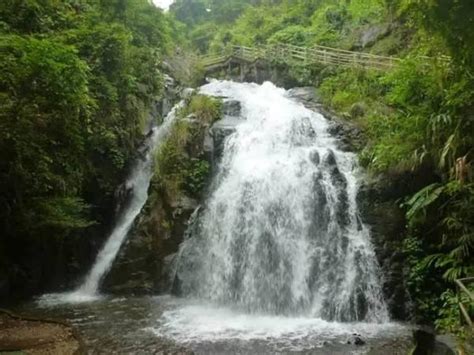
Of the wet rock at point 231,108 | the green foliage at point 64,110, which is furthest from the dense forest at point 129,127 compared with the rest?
the wet rock at point 231,108

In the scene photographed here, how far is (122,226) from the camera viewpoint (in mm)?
15195

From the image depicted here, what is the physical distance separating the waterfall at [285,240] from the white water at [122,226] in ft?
7.86

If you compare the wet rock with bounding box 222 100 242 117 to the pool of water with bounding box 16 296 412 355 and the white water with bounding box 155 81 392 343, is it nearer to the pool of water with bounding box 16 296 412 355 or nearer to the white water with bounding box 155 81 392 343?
the white water with bounding box 155 81 392 343

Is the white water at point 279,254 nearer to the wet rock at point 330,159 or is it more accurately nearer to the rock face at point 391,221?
the wet rock at point 330,159

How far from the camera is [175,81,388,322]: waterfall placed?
37.2 feet

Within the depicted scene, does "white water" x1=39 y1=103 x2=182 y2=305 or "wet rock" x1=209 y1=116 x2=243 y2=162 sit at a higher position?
"wet rock" x1=209 y1=116 x2=243 y2=162

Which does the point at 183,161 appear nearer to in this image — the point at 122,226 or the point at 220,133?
the point at 220,133

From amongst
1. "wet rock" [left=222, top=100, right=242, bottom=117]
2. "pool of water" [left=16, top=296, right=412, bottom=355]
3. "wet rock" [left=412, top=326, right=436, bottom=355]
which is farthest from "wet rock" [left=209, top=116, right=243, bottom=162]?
"wet rock" [left=412, top=326, right=436, bottom=355]

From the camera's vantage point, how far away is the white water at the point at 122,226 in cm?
1304

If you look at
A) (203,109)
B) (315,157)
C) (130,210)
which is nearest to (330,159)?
(315,157)

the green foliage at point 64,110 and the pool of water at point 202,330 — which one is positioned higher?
the green foliage at point 64,110

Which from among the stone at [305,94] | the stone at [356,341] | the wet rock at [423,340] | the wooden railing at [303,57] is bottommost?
the stone at [356,341]

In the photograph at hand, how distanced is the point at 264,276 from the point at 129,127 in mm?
7273

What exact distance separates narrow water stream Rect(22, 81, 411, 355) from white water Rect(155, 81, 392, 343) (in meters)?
0.03
